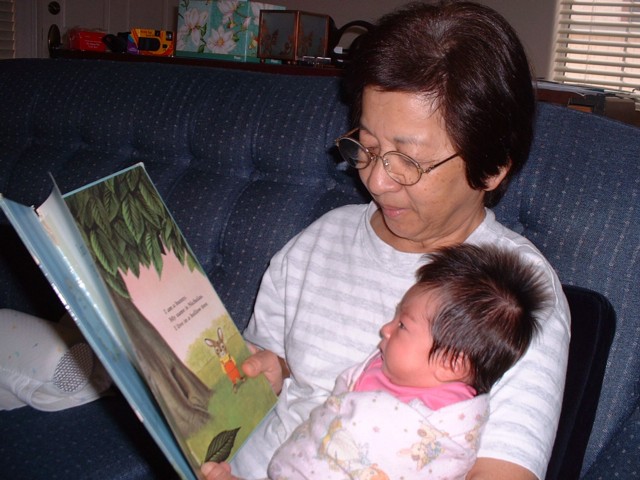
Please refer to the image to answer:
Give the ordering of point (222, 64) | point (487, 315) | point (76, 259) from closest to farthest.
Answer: point (76, 259) → point (487, 315) → point (222, 64)

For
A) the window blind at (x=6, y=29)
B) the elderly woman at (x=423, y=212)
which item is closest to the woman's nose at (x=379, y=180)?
the elderly woman at (x=423, y=212)

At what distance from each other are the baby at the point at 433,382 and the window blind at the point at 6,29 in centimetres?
445

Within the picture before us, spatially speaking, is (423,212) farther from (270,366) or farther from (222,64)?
(222,64)

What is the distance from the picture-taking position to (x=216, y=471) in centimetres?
107

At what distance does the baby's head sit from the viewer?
3.42 ft

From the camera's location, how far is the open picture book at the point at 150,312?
899 mm

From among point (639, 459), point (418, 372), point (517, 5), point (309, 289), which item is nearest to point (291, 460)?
point (418, 372)

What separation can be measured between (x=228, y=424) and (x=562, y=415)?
0.52m

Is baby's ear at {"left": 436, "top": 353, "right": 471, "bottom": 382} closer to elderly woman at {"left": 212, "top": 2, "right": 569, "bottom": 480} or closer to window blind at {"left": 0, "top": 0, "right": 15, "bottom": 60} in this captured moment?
elderly woman at {"left": 212, "top": 2, "right": 569, "bottom": 480}

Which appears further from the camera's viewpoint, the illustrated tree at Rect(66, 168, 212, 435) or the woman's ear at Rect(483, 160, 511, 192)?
the woman's ear at Rect(483, 160, 511, 192)

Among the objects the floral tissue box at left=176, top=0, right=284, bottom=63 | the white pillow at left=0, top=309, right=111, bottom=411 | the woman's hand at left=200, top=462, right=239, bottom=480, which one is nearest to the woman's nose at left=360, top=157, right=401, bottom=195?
the woman's hand at left=200, top=462, right=239, bottom=480

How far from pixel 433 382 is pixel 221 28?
2.16 meters

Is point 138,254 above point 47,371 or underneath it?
above

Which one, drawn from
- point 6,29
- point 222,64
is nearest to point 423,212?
point 222,64
